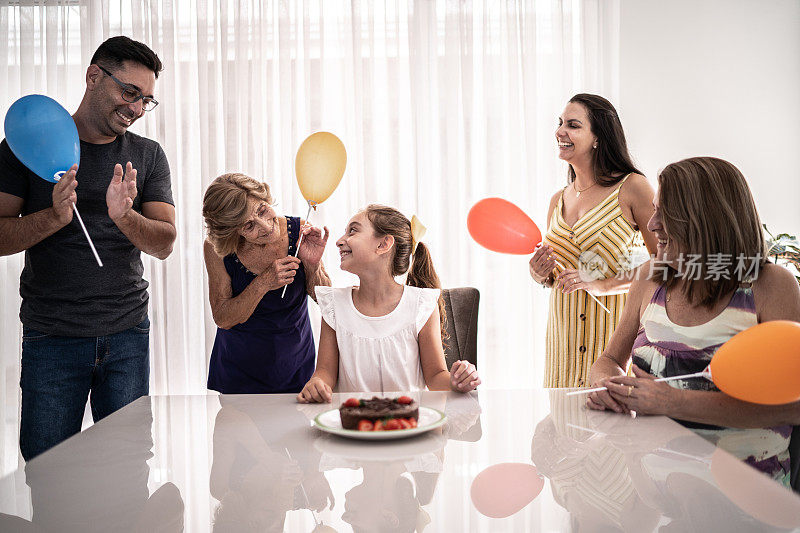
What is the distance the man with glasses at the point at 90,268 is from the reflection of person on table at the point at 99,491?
0.85 m

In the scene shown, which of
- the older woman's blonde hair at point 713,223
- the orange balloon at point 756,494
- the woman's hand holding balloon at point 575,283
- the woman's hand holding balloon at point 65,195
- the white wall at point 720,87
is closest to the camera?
the orange balloon at point 756,494

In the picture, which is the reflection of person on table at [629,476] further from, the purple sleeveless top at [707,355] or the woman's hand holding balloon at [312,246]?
the woman's hand holding balloon at [312,246]

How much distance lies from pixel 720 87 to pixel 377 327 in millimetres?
2760

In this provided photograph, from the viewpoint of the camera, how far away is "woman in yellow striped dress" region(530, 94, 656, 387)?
2.37 meters

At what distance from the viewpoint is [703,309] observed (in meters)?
1.60

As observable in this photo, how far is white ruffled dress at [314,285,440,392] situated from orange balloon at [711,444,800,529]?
1.03 metres

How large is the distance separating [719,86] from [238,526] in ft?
12.2

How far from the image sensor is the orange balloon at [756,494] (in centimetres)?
88

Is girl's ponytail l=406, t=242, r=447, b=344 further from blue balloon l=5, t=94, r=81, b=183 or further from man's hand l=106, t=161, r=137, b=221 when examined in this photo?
blue balloon l=5, t=94, r=81, b=183

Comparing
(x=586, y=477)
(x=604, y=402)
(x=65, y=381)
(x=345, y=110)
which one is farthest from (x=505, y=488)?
(x=345, y=110)

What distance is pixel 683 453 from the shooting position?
1.18 m

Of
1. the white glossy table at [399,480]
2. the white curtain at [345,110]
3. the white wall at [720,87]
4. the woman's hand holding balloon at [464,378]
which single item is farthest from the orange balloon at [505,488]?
the white wall at [720,87]

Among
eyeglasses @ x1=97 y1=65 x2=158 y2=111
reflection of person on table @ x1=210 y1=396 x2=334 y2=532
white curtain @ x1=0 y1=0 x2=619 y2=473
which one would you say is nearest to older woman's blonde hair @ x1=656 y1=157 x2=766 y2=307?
reflection of person on table @ x1=210 y1=396 x2=334 y2=532

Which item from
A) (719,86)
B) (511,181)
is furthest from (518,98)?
(719,86)
